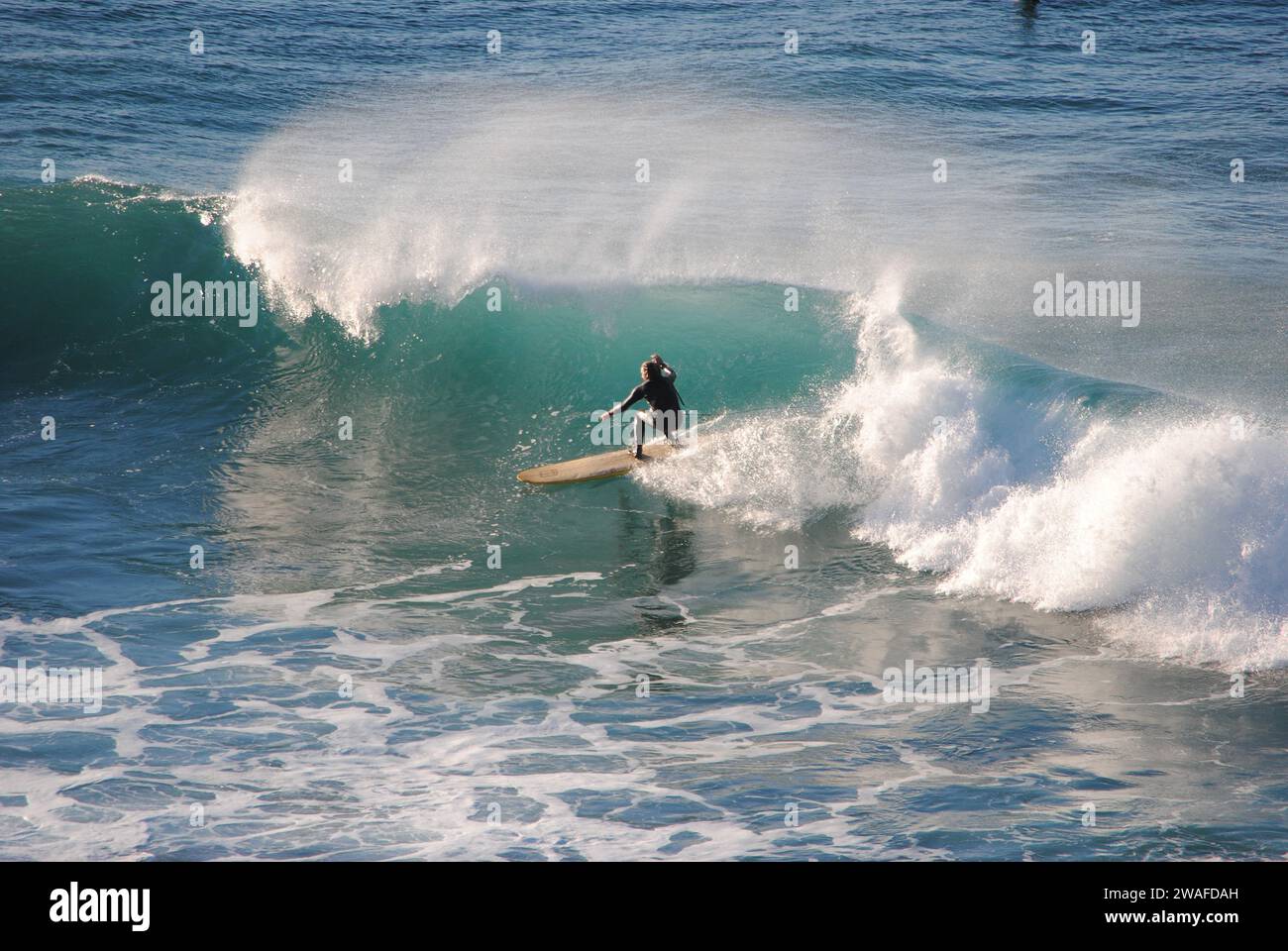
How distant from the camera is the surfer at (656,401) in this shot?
13273 mm

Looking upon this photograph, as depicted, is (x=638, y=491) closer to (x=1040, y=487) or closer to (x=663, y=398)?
(x=663, y=398)

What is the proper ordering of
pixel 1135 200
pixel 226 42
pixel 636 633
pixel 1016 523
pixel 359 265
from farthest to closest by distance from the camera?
pixel 226 42 < pixel 1135 200 < pixel 359 265 < pixel 1016 523 < pixel 636 633

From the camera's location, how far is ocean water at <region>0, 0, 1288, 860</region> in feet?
25.2

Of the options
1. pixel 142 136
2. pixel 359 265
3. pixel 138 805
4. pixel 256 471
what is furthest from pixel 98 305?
pixel 138 805

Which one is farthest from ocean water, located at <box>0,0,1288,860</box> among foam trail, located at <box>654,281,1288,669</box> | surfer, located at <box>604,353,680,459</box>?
surfer, located at <box>604,353,680,459</box>

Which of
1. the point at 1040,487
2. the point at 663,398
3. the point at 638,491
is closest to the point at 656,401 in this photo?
the point at 663,398

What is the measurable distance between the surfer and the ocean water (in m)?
0.45

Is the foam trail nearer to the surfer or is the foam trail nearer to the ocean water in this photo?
the ocean water

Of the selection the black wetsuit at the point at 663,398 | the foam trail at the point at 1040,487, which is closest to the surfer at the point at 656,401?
the black wetsuit at the point at 663,398

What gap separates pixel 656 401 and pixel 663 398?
0.08 m

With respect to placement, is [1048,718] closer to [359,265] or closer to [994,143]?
[359,265]

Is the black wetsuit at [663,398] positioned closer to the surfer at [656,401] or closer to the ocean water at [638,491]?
the surfer at [656,401]

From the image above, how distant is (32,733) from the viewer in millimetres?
8305

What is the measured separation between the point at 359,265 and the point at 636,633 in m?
9.44
